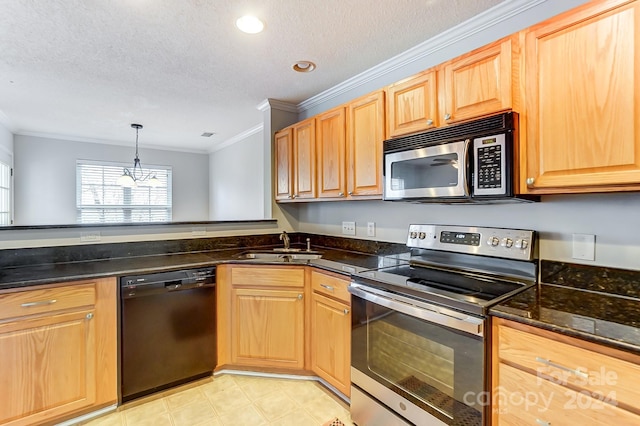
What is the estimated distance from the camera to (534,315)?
3.68 ft

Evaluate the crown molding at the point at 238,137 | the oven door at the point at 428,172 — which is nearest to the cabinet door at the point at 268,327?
the oven door at the point at 428,172

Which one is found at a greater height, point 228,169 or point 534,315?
point 228,169

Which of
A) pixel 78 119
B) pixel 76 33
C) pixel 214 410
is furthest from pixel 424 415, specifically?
pixel 78 119

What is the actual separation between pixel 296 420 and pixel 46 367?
1.43m

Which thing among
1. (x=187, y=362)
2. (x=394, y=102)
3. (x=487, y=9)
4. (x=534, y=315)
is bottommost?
(x=187, y=362)

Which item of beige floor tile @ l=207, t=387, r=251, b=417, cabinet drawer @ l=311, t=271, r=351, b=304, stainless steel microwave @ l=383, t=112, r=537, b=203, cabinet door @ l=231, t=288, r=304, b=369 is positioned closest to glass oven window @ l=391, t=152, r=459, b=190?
stainless steel microwave @ l=383, t=112, r=537, b=203

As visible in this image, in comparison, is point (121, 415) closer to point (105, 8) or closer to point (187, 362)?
point (187, 362)

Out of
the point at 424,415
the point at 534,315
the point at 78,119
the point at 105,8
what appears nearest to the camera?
the point at 534,315

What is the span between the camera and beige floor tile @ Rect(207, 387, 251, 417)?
1.98m

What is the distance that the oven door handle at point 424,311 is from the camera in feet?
4.07

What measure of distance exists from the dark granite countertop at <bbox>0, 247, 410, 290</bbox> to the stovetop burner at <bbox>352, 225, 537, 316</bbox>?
0.24m

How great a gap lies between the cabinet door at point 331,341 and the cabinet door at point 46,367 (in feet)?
4.43

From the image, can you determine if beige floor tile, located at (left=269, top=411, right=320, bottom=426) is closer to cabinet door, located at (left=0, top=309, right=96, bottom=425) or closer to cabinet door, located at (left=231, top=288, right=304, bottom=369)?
cabinet door, located at (left=231, top=288, right=304, bottom=369)

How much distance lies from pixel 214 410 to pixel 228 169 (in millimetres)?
4183
